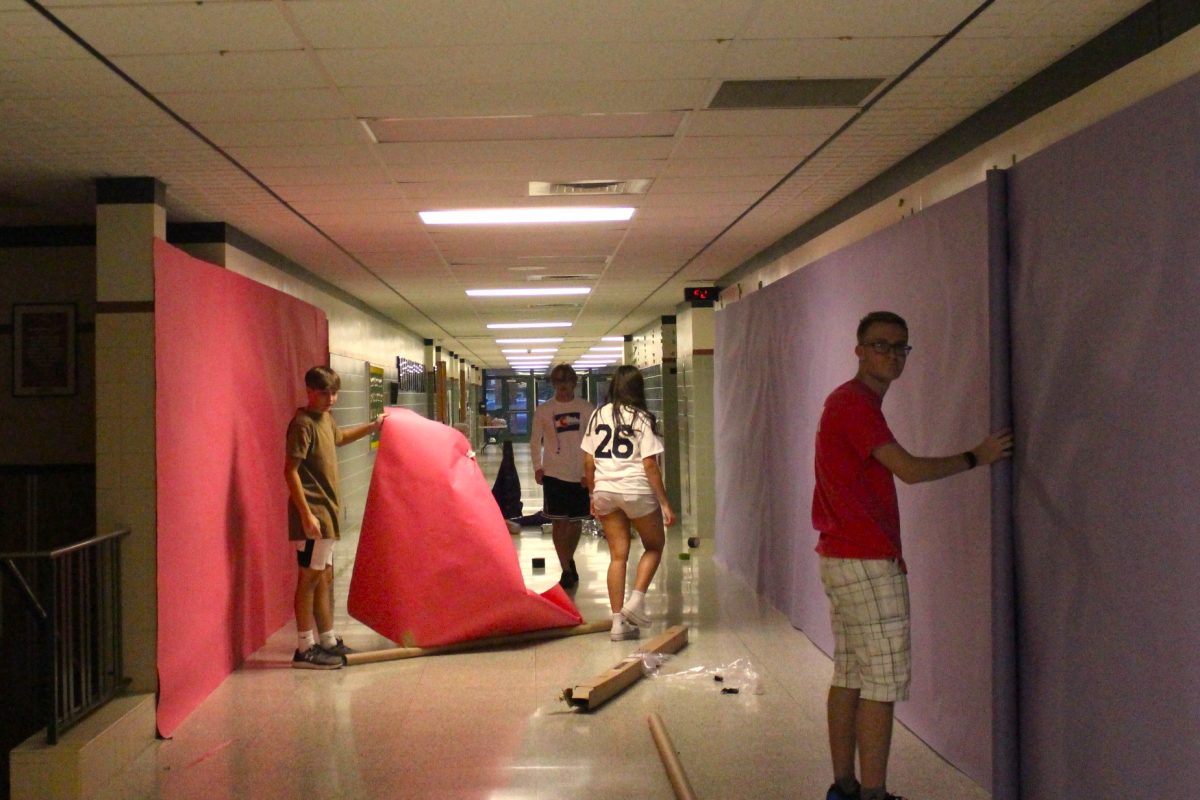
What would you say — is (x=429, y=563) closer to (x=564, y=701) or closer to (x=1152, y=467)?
(x=564, y=701)

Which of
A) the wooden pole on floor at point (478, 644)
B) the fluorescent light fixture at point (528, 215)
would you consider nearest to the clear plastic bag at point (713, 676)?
the wooden pole on floor at point (478, 644)

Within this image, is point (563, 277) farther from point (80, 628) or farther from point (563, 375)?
point (80, 628)

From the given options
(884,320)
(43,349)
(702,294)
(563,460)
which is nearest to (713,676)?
(884,320)

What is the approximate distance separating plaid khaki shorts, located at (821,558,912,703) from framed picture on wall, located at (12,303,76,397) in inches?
188

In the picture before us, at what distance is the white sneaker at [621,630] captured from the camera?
222 inches

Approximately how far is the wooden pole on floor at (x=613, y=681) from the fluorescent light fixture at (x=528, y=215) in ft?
7.79

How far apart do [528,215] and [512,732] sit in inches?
117

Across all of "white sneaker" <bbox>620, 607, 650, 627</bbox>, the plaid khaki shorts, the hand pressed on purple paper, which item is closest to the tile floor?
"white sneaker" <bbox>620, 607, 650, 627</bbox>

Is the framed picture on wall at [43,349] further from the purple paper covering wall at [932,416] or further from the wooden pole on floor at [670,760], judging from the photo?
the purple paper covering wall at [932,416]

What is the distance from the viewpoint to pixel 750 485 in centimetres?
707

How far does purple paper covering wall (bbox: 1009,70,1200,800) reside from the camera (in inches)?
92.7

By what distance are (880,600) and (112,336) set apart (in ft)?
10.5

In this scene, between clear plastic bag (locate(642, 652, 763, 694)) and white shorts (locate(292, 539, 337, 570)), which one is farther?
white shorts (locate(292, 539, 337, 570))

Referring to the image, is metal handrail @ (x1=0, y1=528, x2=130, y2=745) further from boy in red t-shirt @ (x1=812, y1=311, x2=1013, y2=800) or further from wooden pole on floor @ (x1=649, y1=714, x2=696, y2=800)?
boy in red t-shirt @ (x1=812, y1=311, x2=1013, y2=800)
